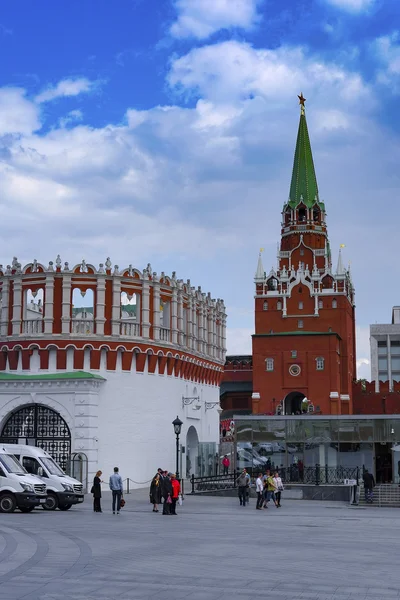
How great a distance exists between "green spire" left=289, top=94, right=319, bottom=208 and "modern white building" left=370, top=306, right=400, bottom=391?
4126 centimetres

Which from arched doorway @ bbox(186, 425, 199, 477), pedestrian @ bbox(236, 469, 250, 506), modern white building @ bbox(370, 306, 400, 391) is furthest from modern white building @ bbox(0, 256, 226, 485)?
modern white building @ bbox(370, 306, 400, 391)

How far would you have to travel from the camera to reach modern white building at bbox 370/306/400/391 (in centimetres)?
13512

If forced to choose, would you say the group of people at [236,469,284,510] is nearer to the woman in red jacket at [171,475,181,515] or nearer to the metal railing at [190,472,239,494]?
the woman in red jacket at [171,475,181,515]

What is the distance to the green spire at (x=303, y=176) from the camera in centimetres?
10038

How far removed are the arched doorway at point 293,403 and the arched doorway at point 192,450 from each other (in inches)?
1070

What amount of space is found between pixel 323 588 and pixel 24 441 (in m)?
35.6

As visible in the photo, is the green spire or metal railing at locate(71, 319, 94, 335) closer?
metal railing at locate(71, 319, 94, 335)

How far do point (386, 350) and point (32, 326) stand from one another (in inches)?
3848

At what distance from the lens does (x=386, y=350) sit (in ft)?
452

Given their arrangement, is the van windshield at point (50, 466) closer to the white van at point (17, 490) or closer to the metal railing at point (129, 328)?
the white van at point (17, 490)

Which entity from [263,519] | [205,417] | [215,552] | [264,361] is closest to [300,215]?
[264,361]

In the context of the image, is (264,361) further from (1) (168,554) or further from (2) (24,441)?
(1) (168,554)

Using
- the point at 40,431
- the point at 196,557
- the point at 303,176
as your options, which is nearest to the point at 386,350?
the point at 303,176

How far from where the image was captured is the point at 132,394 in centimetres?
4962
